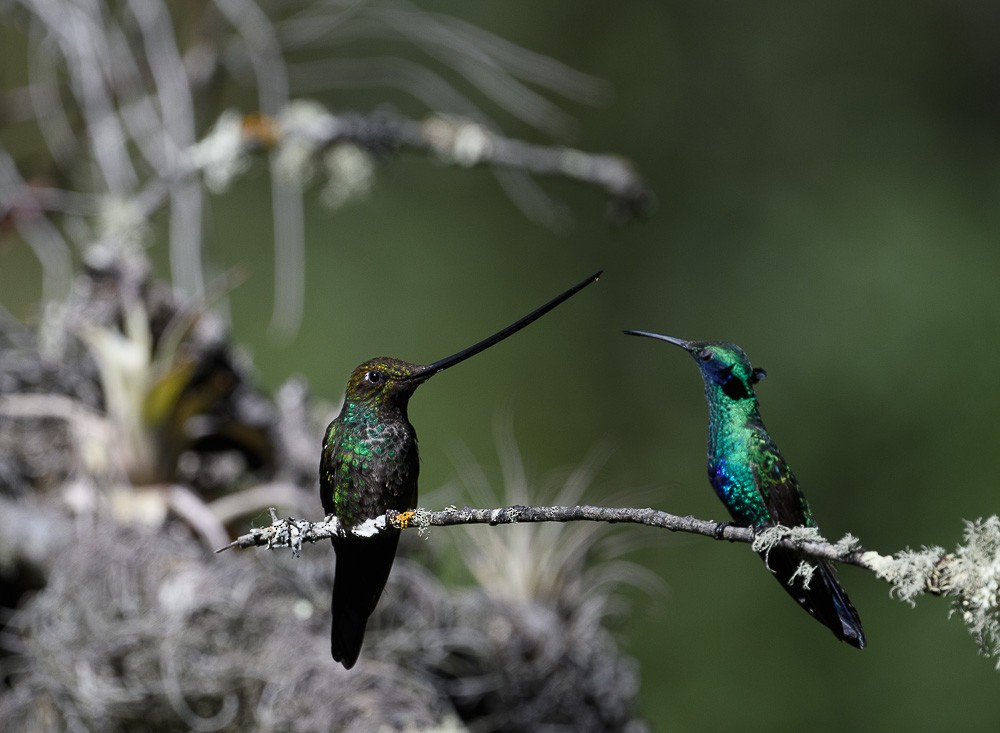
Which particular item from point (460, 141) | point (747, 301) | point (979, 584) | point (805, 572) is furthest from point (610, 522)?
point (747, 301)

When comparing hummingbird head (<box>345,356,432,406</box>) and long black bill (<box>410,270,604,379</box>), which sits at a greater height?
hummingbird head (<box>345,356,432,406</box>)

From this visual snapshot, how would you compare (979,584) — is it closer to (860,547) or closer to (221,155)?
(860,547)

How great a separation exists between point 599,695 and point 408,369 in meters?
3.29

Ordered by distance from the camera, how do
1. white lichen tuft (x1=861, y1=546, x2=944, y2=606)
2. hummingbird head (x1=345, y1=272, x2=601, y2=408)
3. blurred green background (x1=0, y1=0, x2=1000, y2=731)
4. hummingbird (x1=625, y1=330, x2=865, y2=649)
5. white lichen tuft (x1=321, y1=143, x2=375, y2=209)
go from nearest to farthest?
white lichen tuft (x1=861, y1=546, x2=944, y2=606)
hummingbird (x1=625, y1=330, x2=865, y2=649)
hummingbird head (x1=345, y1=272, x2=601, y2=408)
white lichen tuft (x1=321, y1=143, x2=375, y2=209)
blurred green background (x1=0, y1=0, x2=1000, y2=731)

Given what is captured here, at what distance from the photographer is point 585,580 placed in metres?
4.23

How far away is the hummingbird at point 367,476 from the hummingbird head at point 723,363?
0.19 meters

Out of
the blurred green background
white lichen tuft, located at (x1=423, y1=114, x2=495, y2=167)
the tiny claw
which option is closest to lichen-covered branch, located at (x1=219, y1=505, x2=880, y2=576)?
the tiny claw

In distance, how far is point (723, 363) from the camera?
873mm

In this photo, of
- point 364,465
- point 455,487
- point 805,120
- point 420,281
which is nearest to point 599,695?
point 455,487

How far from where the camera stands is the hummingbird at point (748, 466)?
82cm

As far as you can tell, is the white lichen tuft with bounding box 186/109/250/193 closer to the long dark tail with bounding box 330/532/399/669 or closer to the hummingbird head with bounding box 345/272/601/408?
the hummingbird head with bounding box 345/272/601/408

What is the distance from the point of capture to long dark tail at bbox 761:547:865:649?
78 cm

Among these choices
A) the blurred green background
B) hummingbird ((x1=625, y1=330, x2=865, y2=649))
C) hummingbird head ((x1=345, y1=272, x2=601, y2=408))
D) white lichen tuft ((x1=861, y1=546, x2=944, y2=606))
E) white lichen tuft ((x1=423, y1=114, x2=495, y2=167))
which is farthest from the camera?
the blurred green background

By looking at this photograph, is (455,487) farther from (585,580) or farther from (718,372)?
(718,372)
